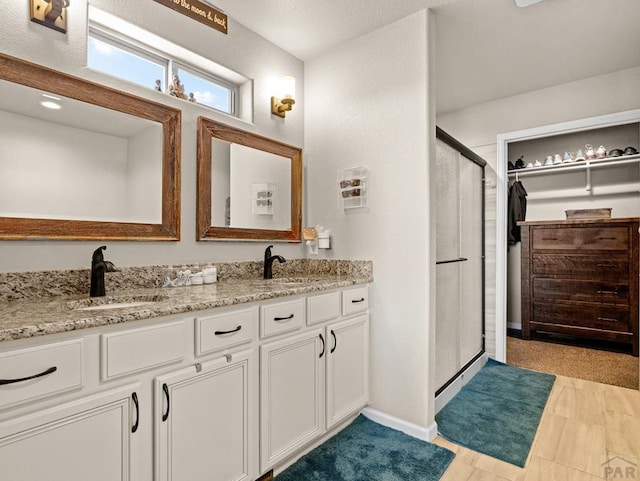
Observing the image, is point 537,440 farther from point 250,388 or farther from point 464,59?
point 464,59

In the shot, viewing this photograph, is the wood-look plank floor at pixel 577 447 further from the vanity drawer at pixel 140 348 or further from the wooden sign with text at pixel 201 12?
the wooden sign with text at pixel 201 12

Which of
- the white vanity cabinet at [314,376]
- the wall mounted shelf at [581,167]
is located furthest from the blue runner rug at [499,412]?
the wall mounted shelf at [581,167]

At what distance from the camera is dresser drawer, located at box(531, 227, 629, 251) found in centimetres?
374

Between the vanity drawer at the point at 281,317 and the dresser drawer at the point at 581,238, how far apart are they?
352 cm

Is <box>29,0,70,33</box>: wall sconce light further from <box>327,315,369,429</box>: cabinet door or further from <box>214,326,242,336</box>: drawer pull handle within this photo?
<box>327,315,369,429</box>: cabinet door

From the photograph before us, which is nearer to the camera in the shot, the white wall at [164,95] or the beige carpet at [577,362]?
the white wall at [164,95]

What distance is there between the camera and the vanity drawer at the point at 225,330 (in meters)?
1.40

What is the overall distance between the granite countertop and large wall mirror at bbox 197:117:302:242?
0.42 m

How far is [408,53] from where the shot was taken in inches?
87.7

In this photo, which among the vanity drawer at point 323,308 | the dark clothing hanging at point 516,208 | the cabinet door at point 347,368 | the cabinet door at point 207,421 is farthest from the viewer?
the dark clothing hanging at point 516,208

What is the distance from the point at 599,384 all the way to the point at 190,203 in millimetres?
3382

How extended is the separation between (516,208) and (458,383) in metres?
2.57

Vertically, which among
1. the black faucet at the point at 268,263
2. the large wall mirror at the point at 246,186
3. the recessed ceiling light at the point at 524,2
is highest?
the recessed ceiling light at the point at 524,2

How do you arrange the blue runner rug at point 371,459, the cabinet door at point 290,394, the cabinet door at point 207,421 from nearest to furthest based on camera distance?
the cabinet door at point 207,421, the cabinet door at point 290,394, the blue runner rug at point 371,459
